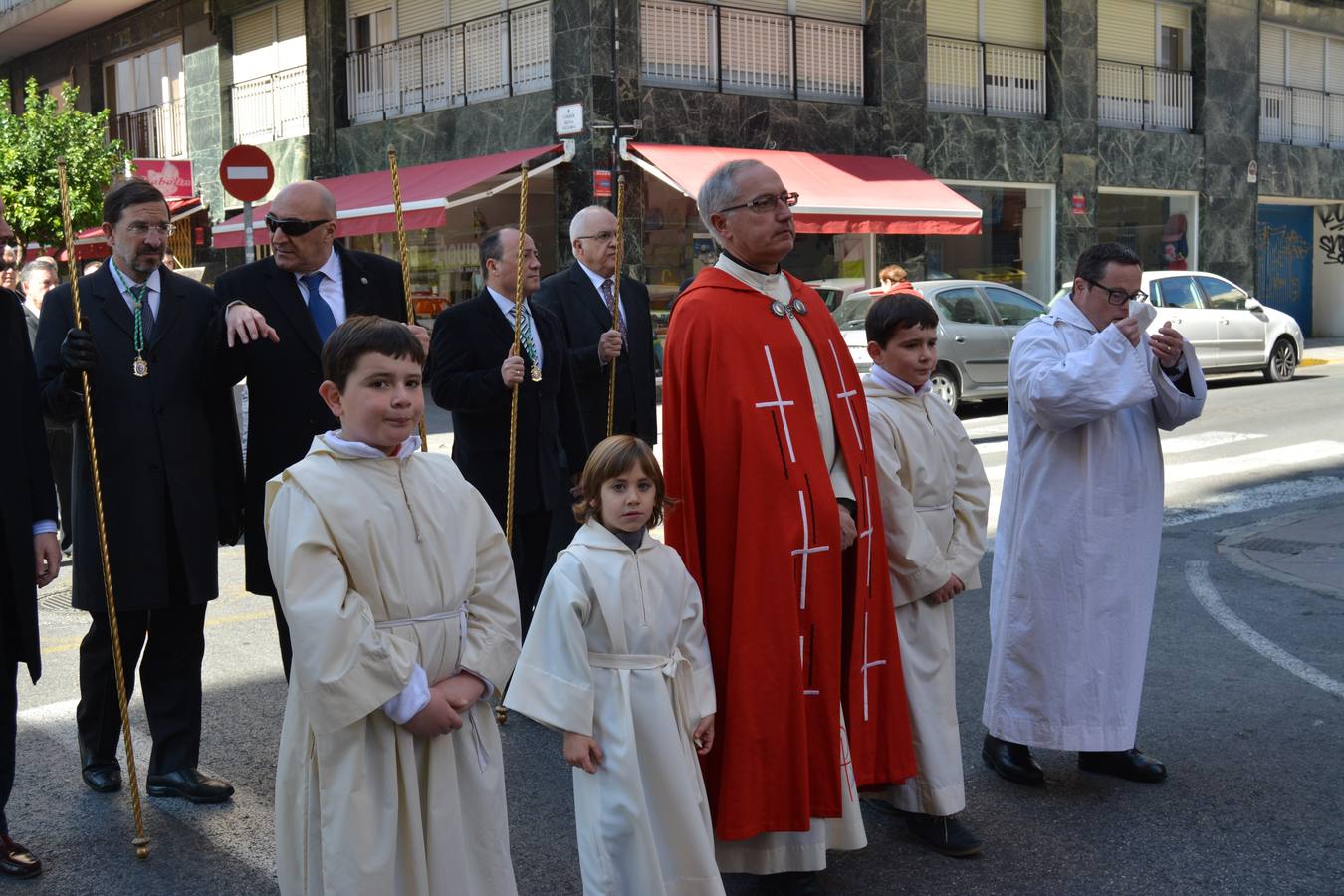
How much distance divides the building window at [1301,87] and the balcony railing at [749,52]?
37.2ft

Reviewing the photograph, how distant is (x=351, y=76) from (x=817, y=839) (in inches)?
834

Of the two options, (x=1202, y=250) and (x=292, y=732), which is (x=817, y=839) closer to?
(x=292, y=732)

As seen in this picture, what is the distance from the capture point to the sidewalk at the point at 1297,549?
28.0 ft

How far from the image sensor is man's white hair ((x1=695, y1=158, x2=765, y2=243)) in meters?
4.19

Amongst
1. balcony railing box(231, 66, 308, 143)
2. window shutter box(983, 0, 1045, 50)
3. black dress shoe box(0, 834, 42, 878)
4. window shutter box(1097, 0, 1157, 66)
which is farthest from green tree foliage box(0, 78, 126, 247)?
black dress shoe box(0, 834, 42, 878)

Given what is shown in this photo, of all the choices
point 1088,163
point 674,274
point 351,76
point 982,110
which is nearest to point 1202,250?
point 1088,163

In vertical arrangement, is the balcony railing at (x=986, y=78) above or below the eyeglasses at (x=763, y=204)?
above

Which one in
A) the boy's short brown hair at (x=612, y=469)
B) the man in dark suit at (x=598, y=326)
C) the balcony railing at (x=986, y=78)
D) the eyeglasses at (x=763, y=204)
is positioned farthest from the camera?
the balcony railing at (x=986, y=78)

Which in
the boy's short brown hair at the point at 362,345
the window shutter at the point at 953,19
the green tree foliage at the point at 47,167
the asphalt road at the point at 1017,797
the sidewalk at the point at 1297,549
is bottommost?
the asphalt road at the point at 1017,797

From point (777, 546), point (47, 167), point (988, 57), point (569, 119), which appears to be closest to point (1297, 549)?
point (777, 546)

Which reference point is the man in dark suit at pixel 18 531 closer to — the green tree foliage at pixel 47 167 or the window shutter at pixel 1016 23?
the green tree foliage at pixel 47 167

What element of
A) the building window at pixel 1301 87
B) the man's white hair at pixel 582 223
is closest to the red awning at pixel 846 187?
the building window at pixel 1301 87

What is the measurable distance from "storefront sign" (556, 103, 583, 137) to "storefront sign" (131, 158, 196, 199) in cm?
887

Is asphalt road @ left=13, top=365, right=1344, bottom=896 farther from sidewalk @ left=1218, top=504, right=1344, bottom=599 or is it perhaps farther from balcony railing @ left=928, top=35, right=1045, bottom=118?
balcony railing @ left=928, top=35, right=1045, bottom=118
